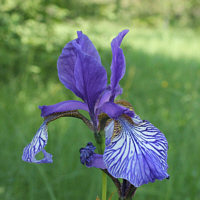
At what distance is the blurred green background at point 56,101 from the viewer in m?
1.68

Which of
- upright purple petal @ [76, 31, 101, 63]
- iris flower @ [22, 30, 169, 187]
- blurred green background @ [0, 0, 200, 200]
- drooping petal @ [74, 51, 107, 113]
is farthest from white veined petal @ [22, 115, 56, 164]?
blurred green background @ [0, 0, 200, 200]

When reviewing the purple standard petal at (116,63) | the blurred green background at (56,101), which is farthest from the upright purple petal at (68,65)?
the blurred green background at (56,101)

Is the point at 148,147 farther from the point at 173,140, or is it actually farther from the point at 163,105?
the point at 163,105

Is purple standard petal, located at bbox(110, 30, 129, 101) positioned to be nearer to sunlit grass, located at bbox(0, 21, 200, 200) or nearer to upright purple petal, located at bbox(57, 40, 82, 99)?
upright purple petal, located at bbox(57, 40, 82, 99)

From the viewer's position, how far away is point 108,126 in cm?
78

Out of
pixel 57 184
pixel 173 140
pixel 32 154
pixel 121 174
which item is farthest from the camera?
pixel 173 140

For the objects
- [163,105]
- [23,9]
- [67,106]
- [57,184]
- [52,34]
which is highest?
[23,9]

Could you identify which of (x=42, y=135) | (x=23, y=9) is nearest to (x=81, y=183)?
(x=42, y=135)

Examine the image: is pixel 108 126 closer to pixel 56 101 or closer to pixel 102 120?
pixel 102 120

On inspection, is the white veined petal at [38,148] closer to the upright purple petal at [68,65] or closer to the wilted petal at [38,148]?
the wilted petal at [38,148]

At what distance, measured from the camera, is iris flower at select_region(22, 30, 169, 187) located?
61 centimetres

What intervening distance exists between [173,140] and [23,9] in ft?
Result: 6.86

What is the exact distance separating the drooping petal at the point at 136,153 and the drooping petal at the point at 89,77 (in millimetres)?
105

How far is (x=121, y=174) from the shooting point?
0.60 m
